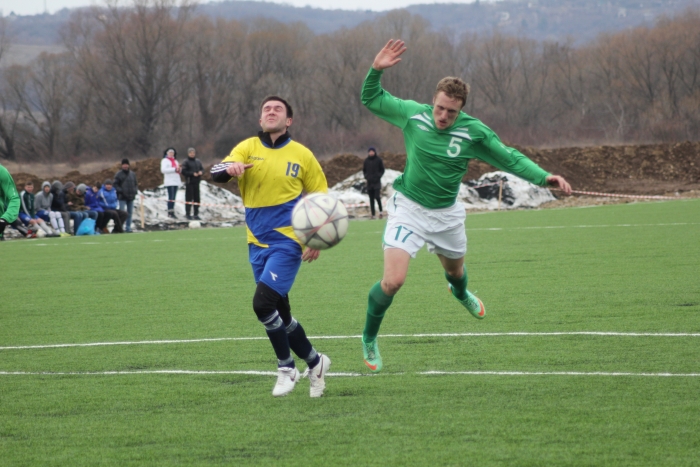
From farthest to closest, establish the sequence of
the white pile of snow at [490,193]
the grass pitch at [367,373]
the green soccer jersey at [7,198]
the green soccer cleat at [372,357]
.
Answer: the white pile of snow at [490,193] → the green soccer jersey at [7,198] → the green soccer cleat at [372,357] → the grass pitch at [367,373]

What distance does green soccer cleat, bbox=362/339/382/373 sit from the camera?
629cm

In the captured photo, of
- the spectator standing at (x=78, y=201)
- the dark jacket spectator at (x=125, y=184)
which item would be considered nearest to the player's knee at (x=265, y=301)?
the spectator standing at (x=78, y=201)

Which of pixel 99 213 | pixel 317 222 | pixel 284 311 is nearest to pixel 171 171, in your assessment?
pixel 99 213

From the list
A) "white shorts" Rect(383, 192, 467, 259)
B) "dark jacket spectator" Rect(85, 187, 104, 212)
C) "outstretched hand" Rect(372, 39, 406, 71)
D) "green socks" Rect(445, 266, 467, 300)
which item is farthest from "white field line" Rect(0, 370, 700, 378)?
"dark jacket spectator" Rect(85, 187, 104, 212)

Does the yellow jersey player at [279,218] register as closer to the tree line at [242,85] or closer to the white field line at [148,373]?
the white field line at [148,373]

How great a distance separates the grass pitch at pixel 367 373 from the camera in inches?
178

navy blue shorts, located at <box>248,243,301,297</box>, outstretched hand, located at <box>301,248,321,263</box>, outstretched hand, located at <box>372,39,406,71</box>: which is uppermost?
outstretched hand, located at <box>372,39,406,71</box>

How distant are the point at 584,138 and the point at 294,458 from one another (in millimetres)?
65496

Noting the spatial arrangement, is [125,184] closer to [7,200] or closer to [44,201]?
[44,201]

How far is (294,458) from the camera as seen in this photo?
4.34 meters

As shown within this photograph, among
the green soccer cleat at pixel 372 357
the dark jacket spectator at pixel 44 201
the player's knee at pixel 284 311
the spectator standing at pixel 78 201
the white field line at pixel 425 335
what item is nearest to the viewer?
the player's knee at pixel 284 311

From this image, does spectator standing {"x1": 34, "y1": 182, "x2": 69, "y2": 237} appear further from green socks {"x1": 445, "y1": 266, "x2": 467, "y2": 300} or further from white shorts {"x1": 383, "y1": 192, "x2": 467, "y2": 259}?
white shorts {"x1": 383, "y1": 192, "x2": 467, "y2": 259}

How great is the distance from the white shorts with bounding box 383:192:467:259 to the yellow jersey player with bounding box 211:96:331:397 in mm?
780

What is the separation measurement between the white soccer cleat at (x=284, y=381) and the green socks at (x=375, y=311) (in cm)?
79
